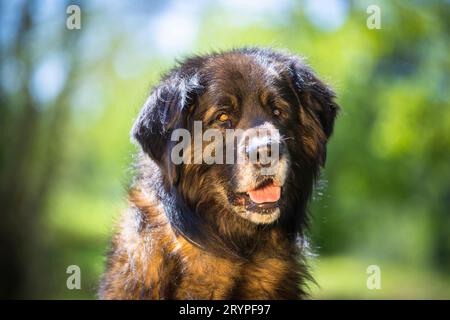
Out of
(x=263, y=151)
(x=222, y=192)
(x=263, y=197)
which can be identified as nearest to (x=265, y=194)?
(x=263, y=197)

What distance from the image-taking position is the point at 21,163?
671 inches

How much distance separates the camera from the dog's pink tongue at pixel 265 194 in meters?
5.01

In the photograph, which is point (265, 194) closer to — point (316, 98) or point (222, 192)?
point (222, 192)

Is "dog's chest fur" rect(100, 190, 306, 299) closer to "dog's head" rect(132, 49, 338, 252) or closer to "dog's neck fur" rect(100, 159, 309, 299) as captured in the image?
"dog's neck fur" rect(100, 159, 309, 299)

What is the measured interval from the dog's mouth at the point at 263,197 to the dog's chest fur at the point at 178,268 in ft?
1.45

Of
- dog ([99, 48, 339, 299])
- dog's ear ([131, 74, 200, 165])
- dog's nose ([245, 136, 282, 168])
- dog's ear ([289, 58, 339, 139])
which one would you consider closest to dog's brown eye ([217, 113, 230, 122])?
dog ([99, 48, 339, 299])

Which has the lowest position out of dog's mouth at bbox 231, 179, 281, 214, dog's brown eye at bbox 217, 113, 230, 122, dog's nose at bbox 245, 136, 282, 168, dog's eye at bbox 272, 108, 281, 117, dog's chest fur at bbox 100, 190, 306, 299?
dog's chest fur at bbox 100, 190, 306, 299

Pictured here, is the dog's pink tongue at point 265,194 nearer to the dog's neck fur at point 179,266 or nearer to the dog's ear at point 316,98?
the dog's neck fur at point 179,266

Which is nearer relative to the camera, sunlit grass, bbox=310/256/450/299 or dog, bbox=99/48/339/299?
dog, bbox=99/48/339/299

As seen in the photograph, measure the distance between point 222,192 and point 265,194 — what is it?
0.38 metres

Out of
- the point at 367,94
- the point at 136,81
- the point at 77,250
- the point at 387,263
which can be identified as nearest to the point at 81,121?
the point at 136,81

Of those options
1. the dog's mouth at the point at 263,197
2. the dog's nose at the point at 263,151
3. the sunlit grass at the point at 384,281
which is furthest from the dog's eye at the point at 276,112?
the sunlit grass at the point at 384,281

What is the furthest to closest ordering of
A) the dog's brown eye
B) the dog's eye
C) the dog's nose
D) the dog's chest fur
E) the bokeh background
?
the bokeh background, the dog's eye, the dog's brown eye, the dog's chest fur, the dog's nose

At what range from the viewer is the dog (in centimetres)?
497
